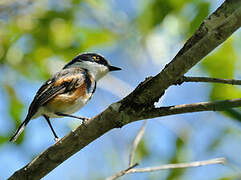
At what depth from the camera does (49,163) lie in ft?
9.52

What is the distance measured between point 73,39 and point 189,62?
2.31 meters

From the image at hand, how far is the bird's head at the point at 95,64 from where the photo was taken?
559 centimetres

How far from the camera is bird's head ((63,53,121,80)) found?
5586 mm

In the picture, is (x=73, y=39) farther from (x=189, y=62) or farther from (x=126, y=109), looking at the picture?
(x=189, y=62)

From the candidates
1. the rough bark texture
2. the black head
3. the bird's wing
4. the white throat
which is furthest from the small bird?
the rough bark texture

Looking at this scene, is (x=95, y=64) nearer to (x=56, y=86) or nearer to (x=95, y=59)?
(x=95, y=59)

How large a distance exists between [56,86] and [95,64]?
3.91 feet

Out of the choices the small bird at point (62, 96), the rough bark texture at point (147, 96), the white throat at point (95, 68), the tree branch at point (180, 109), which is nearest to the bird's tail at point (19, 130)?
the small bird at point (62, 96)

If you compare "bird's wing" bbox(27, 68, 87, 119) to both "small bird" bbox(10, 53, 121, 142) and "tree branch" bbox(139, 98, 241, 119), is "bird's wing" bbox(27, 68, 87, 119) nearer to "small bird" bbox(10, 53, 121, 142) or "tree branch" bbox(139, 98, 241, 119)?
"small bird" bbox(10, 53, 121, 142)

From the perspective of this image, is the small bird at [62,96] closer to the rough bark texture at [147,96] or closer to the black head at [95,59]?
the black head at [95,59]

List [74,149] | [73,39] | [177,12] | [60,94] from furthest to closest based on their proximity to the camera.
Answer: [60,94], [73,39], [177,12], [74,149]

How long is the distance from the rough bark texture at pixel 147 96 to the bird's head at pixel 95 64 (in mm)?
2656

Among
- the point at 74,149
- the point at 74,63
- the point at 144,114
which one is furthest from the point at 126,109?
the point at 74,63

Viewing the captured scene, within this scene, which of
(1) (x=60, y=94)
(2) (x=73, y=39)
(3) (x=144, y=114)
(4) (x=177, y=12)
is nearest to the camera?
(3) (x=144, y=114)
